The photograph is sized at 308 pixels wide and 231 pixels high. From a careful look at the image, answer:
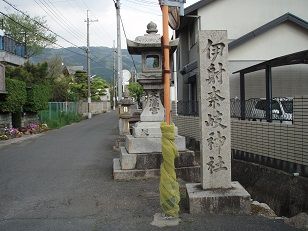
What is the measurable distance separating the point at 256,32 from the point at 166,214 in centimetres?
1380

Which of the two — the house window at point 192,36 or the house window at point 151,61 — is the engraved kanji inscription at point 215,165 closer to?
the house window at point 151,61

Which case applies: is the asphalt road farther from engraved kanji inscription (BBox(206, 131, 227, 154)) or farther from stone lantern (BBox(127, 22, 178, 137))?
stone lantern (BBox(127, 22, 178, 137))

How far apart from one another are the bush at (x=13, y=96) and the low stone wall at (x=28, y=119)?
304 cm

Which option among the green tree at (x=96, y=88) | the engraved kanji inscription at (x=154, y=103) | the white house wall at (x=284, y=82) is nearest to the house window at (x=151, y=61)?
the engraved kanji inscription at (x=154, y=103)

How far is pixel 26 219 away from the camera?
6.54 metres

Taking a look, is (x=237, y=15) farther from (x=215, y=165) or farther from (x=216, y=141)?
(x=215, y=165)

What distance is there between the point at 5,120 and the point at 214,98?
69.1 feet

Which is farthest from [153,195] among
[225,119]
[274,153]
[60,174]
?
[60,174]

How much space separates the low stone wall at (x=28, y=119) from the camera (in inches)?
1133

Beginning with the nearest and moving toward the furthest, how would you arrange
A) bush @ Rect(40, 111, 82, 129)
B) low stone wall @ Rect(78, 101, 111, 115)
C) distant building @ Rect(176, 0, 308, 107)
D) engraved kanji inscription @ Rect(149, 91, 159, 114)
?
engraved kanji inscription @ Rect(149, 91, 159, 114) → distant building @ Rect(176, 0, 308, 107) → bush @ Rect(40, 111, 82, 129) → low stone wall @ Rect(78, 101, 111, 115)

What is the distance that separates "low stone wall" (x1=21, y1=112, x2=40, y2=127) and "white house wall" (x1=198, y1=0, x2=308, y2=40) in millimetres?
15481

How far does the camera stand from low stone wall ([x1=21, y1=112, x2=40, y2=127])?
2877cm

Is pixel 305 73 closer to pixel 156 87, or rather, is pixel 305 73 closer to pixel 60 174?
pixel 156 87

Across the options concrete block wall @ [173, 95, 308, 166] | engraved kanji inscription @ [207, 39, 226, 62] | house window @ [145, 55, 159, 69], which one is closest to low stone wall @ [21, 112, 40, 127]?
house window @ [145, 55, 159, 69]
